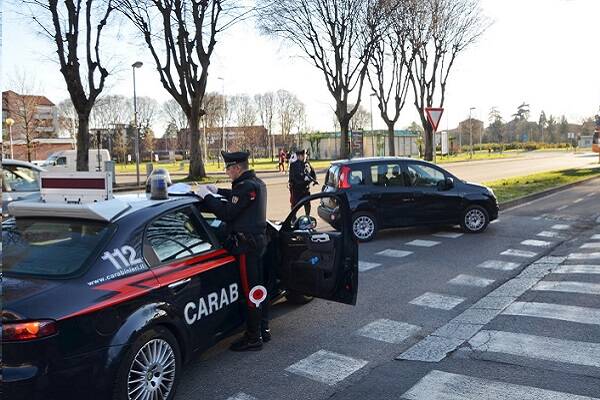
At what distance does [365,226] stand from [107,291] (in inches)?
286

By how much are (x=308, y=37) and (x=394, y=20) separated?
16.4ft

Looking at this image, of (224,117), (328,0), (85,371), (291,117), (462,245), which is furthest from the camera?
(291,117)

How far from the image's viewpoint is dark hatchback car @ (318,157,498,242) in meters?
10.1

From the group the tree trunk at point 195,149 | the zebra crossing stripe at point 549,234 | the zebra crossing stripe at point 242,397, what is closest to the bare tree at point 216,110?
the tree trunk at point 195,149

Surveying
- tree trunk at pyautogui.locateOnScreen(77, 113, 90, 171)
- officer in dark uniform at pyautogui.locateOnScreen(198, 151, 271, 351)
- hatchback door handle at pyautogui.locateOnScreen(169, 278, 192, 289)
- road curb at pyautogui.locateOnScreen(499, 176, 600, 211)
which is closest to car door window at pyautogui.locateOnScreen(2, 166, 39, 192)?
officer in dark uniform at pyautogui.locateOnScreen(198, 151, 271, 351)

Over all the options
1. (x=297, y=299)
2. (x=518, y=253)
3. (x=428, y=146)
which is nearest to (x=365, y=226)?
(x=518, y=253)

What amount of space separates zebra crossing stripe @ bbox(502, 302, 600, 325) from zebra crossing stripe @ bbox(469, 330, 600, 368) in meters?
0.66

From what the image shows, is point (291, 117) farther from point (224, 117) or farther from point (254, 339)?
point (254, 339)

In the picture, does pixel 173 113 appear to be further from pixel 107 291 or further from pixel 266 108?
pixel 107 291

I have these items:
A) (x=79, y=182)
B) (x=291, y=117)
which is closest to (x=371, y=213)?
(x=79, y=182)

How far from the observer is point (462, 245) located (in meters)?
9.57

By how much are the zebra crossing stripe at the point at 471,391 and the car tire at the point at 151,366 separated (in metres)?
1.63

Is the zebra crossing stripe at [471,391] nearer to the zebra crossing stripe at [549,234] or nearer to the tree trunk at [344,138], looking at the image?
the zebra crossing stripe at [549,234]

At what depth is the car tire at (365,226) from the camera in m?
10.1
